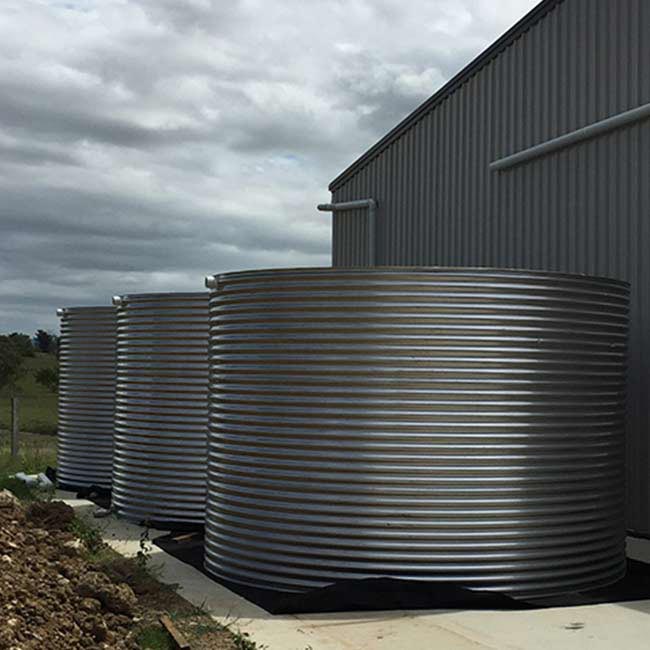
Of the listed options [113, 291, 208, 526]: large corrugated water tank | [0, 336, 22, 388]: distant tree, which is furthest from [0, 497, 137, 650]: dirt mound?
[0, 336, 22, 388]: distant tree

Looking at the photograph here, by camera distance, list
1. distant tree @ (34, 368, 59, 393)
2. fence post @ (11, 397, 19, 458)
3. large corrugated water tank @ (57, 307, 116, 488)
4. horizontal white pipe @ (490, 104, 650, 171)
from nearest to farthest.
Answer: horizontal white pipe @ (490, 104, 650, 171) < large corrugated water tank @ (57, 307, 116, 488) < fence post @ (11, 397, 19, 458) < distant tree @ (34, 368, 59, 393)

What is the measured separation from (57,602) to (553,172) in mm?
7791

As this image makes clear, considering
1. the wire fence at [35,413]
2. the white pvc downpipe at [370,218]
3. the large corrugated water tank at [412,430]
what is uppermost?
the white pvc downpipe at [370,218]

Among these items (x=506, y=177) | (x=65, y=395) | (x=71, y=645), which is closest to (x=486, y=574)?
(x=71, y=645)

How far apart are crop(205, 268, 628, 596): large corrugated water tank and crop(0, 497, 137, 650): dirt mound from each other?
1.27 m

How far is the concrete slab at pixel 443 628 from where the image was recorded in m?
6.63

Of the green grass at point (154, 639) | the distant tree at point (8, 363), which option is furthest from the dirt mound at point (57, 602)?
the distant tree at point (8, 363)

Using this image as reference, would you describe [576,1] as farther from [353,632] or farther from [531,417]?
[353,632]

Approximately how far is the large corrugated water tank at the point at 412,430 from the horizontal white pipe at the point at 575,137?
10.5 feet

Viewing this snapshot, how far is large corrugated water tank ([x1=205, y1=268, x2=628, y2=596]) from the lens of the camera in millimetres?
7789

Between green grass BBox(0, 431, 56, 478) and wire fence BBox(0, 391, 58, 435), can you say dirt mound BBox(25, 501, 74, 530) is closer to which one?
green grass BBox(0, 431, 56, 478)

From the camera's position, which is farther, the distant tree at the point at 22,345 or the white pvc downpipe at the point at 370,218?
the distant tree at the point at 22,345

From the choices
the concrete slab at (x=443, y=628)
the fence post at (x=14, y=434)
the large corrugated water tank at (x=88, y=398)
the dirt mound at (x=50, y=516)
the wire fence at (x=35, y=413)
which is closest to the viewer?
the concrete slab at (x=443, y=628)

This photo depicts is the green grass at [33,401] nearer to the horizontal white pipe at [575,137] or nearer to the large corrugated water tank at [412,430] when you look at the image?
the horizontal white pipe at [575,137]
